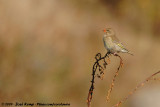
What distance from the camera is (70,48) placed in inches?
587

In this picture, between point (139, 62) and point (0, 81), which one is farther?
point (139, 62)

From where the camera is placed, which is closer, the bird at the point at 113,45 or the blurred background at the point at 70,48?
the bird at the point at 113,45

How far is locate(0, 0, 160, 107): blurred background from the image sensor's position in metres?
12.0

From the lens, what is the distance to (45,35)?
1470 cm

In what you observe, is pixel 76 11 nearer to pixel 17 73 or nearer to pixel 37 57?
pixel 37 57

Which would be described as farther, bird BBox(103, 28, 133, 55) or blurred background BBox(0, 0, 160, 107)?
blurred background BBox(0, 0, 160, 107)

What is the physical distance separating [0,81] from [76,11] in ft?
22.5

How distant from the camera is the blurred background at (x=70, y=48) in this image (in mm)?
11977

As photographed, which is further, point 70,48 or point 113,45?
point 70,48

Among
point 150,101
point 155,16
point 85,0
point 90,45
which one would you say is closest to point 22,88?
point 150,101

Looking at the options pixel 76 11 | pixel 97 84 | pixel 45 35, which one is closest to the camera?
pixel 97 84

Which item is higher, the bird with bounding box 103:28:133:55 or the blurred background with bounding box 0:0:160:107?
the blurred background with bounding box 0:0:160:107

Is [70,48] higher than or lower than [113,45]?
higher

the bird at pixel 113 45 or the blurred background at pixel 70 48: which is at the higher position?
the blurred background at pixel 70 48
